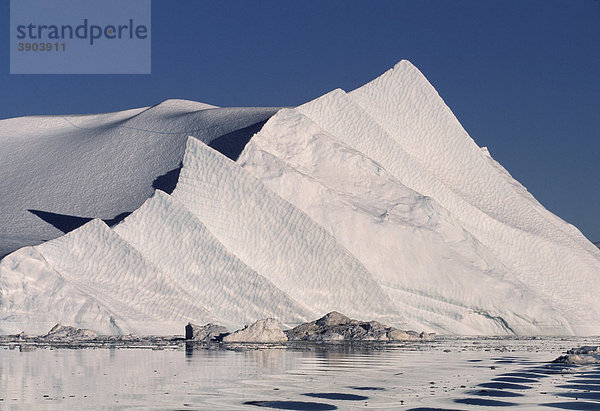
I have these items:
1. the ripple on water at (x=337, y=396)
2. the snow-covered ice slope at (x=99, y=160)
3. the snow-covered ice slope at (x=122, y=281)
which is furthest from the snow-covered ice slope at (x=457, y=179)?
the ripple on water at (x=337, y=396)

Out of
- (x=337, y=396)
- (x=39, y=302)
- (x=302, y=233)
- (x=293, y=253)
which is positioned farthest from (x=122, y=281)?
(x=337, y=396)

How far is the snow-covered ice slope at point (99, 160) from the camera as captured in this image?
39.0m

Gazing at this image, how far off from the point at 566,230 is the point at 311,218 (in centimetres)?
1586

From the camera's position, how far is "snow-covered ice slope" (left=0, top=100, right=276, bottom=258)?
3900 centimetres

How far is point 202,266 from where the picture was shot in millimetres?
30906

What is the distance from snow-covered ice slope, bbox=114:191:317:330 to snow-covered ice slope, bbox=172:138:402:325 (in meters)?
0.99

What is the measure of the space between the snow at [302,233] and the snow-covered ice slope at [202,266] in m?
0.04

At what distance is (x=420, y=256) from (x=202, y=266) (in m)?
7.80

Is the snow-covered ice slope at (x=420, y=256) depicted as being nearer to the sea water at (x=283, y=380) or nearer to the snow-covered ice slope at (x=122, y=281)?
the snow-covered ice slope at (x=122, y=281)

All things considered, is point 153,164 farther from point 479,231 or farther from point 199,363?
point 199,363

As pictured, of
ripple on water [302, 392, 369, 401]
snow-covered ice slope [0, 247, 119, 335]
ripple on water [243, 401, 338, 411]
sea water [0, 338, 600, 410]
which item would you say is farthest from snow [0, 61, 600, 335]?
ripple on water [243, 401, 338, 411]

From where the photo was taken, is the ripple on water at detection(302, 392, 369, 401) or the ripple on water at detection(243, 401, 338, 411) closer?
the ripple on water at detection(243, 401, 338, 411)

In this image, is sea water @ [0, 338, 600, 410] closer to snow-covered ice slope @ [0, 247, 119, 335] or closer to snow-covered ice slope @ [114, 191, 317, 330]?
snow-covered ice slope @ [0, 247, 119, 335]

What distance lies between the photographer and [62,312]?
2730cm
